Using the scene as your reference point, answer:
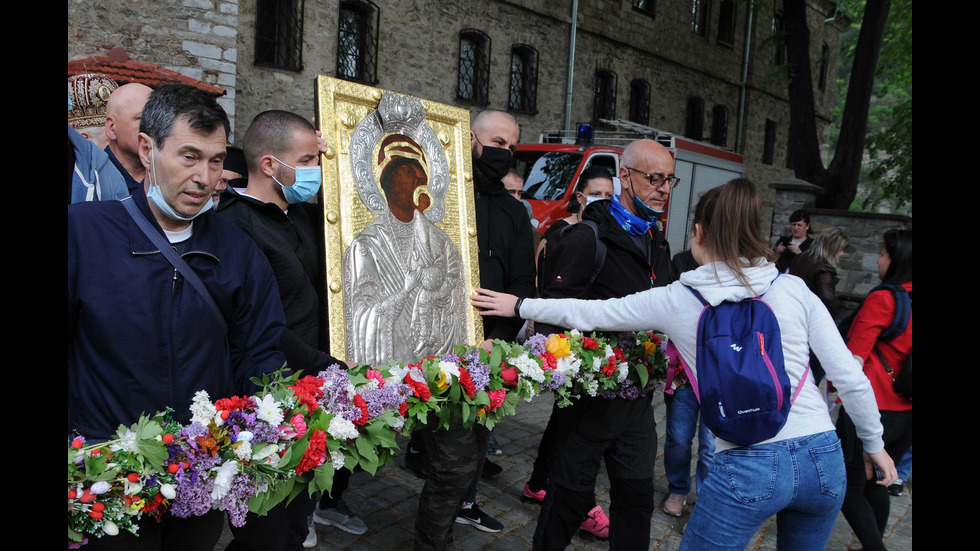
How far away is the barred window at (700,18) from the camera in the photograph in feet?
78.7

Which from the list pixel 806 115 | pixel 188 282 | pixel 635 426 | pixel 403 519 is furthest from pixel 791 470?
pixel 806 115

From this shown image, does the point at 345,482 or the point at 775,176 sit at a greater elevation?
the point at 775,176

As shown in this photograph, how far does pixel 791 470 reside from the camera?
2.59m

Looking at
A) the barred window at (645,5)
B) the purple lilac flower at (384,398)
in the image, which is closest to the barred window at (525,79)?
the barred window at (645,5)

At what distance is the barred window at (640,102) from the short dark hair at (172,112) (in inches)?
826

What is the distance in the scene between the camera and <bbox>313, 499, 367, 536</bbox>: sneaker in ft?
14.5

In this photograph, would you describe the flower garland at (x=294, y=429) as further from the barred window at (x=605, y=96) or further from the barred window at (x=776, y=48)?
the barred window at (x=776, y=48)

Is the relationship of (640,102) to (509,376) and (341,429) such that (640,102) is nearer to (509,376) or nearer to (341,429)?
(509,376)

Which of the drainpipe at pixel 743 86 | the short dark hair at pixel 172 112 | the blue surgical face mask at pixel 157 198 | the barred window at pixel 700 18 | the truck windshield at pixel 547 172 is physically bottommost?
the blue surgical face mask at pixel 157 198

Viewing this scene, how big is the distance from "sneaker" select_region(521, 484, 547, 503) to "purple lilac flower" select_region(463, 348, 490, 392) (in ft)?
6.95

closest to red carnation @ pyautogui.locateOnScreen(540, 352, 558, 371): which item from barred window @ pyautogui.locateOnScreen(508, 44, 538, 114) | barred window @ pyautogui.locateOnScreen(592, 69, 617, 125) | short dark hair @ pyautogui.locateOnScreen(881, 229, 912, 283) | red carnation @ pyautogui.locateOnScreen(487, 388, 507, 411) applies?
red carnation @ pyautogui.locateOnScreen(487, 388, 507, 411)

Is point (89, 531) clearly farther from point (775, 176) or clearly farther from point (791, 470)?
point (775, 176)
